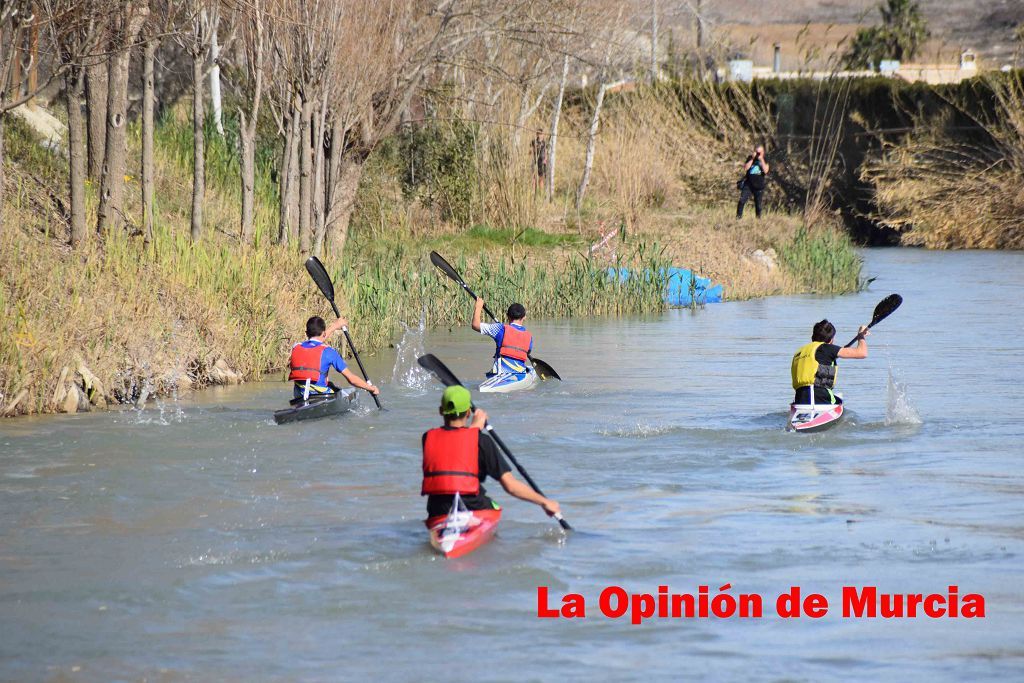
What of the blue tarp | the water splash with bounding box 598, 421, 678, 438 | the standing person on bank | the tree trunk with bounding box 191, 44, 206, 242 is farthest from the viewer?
the standing person on bank

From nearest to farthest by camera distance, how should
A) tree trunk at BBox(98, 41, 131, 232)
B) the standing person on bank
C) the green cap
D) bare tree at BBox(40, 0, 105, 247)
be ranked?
the green cap
bare tree at BBox(40, 0, 105, 247)
tree trunk at BBox(98, 41, 131, 232)
the standing person on bank

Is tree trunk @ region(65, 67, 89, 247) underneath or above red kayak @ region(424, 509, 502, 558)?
above

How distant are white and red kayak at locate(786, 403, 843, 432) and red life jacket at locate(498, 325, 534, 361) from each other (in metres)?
3.37

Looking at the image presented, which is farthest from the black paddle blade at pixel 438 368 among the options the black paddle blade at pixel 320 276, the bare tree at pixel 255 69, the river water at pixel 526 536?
the bare tree at pixel 255 69

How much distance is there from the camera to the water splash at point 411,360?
1616 centimetres

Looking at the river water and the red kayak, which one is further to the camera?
the red kayak

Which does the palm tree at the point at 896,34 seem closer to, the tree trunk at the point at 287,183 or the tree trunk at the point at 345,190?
the tree trunk at the point at 345,190

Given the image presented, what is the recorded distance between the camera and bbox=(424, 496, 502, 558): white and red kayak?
855 cm

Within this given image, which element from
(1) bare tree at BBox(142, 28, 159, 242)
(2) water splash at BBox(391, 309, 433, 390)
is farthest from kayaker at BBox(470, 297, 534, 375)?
(1) bare tree at BBox(142, 28, 159, 242)

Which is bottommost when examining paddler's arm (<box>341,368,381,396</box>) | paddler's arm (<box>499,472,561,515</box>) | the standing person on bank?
paddler's arm (<box>499,472,561,515</box>)

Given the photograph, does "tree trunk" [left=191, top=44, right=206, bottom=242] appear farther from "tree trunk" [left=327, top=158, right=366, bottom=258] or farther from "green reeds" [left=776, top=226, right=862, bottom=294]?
"green reeds" [left=776, top=226, right=862, bottom=294]

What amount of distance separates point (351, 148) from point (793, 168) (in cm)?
1867

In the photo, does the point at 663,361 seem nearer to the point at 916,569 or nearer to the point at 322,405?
the point at 322,405

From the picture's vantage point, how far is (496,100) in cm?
2753
